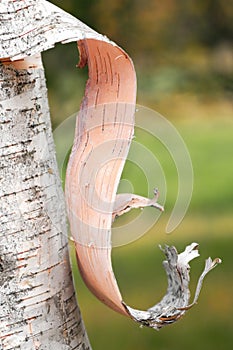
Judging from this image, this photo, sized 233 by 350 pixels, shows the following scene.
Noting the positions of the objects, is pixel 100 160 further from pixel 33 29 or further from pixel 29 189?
pixel 33 29

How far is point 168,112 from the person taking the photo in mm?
10367

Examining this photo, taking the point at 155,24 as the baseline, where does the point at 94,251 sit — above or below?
above

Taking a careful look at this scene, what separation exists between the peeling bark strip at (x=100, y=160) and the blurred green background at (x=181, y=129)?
2457mm

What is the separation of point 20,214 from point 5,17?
276 millimetres

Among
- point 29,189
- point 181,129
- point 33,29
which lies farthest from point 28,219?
point 181,129

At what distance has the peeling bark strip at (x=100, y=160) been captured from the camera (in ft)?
4.45

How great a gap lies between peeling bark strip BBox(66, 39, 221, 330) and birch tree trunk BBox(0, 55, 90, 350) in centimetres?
5

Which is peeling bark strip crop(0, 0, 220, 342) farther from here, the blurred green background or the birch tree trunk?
the blurred green background

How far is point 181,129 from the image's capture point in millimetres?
10023

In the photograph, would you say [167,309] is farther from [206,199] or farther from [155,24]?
[155,24]

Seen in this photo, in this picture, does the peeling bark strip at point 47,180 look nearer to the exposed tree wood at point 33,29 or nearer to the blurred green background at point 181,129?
the exposed tree wood at point 33,29

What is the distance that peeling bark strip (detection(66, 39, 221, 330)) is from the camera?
1.36 meters

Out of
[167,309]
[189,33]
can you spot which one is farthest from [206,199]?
[167,309]

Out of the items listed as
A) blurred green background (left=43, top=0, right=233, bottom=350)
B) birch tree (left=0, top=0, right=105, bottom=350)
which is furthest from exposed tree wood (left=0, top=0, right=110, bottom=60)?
blurred green background (left=43, top=0, right=233, bottom=350)
